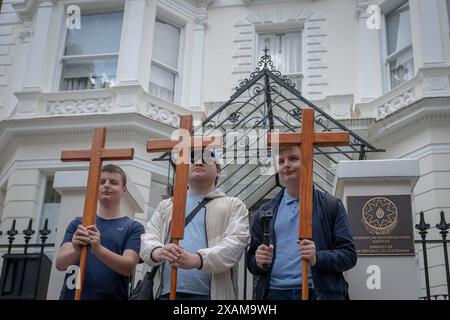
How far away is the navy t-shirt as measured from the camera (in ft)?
13.0

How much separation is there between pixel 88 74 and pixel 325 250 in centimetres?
953

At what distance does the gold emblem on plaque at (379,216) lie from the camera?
183 inches

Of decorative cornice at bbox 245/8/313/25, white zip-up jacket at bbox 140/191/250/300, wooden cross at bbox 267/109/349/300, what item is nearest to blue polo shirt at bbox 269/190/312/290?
white zip-up jacket at bbox 140/191/250/300

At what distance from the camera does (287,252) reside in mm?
3641

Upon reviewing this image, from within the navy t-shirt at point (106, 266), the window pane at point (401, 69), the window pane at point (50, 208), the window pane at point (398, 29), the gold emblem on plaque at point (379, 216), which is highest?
the window pane at point (398, 29)

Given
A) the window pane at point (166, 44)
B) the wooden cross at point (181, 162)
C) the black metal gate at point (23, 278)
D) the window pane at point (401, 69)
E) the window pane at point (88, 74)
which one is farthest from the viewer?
the window pane at point (166, 44)

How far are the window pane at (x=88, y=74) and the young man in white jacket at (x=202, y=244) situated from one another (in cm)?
815

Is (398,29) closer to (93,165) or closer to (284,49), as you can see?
(284,49)

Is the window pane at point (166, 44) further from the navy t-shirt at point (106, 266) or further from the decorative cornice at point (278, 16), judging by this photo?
the navy t-shirt at point (106, 266)

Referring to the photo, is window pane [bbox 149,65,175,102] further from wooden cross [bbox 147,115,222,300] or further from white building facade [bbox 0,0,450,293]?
wooden cross [bbox 147,115,222,300]

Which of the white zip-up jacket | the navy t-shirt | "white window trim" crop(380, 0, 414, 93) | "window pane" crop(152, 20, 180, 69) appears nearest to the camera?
the white zip-up jacket

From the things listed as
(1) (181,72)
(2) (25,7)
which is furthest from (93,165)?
(2) (25,7)

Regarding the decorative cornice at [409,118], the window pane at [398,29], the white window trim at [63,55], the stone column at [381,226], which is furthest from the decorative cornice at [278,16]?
the stone column at [381,226]

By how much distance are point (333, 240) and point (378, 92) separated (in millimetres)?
8067
